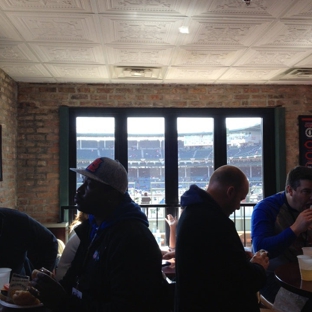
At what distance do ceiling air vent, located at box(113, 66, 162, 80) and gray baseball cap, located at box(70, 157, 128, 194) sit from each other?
8.30ft

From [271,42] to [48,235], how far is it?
2.47 metres

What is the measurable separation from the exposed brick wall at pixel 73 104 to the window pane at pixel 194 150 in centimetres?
27

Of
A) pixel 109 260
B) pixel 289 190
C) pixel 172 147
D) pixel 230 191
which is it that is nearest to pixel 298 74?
pixel 172 147

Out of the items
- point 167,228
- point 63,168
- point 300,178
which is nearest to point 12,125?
point 63,168

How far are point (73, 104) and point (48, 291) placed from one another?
358cm

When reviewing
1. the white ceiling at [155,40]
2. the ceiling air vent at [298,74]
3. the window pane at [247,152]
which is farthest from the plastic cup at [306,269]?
the window pane at [247,152]

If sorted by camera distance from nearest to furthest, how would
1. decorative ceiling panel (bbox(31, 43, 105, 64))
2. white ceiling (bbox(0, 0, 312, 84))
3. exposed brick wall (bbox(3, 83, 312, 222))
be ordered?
white ceiling (bbox(0, 0, 312, 84)) → decorative ceiling panel (bbox(31, 43, 105, 64)) → exposed brick wall (bbox(3, 83, 312, 222))

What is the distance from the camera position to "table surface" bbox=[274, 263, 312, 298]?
160cm

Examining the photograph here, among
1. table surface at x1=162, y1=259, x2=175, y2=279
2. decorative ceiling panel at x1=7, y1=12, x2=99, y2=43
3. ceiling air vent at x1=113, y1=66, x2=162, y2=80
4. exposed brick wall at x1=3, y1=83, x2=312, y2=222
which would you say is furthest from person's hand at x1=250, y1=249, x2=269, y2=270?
exposed brick wall at x1=3, y1=83, x2=312, y2=222

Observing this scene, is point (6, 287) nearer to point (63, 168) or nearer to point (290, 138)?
point (63, 168)

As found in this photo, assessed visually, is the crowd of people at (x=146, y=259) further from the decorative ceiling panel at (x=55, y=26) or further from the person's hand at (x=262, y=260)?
the decorative ceiling panel at (x=55, y=26)

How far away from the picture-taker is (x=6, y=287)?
1.47 m

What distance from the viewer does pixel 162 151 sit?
191 inches

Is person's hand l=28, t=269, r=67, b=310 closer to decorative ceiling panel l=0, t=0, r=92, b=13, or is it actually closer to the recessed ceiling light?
decorative ceiling panel l=0, t=0, r=92, b=13
